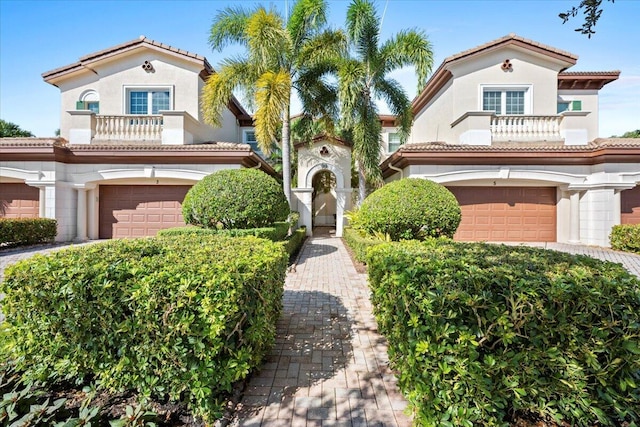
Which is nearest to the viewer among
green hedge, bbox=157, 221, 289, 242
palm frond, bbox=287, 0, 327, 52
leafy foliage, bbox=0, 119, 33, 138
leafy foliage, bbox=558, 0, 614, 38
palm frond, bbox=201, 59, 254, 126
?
leafy foliage, bbox=558, 0, 614, 38

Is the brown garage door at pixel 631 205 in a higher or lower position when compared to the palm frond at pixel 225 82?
lower

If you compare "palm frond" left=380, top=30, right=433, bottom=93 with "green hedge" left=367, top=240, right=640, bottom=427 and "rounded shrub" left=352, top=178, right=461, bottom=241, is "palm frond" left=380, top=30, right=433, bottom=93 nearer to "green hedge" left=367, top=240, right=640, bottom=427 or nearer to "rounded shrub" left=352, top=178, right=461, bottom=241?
"rounded shrub" left=352, top=178, right=461, bottom=241

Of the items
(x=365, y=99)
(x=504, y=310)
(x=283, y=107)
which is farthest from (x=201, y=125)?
(x=504, y=310)

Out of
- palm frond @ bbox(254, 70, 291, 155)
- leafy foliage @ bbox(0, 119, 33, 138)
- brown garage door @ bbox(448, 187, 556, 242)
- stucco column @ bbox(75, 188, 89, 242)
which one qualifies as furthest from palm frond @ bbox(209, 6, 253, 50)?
leafy foliage @ bbox(0, 119, 33, 138)

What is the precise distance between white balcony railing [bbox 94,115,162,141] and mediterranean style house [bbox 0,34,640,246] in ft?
0.15

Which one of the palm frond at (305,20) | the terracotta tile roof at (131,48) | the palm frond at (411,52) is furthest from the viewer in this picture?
the terracotta tile roof at (131,48)

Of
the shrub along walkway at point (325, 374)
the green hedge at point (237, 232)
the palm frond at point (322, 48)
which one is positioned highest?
the palm frond at point (322, 48)

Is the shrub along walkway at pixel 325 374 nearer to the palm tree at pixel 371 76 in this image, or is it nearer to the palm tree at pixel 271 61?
the palm tree at pixel 271 61

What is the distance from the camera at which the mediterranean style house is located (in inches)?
489

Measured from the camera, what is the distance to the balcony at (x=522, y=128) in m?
13.4

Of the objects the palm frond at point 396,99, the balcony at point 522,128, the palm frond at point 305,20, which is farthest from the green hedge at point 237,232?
the balcony at point 522,128

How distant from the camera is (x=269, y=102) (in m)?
11.1

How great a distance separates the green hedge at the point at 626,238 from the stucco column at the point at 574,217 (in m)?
1.47

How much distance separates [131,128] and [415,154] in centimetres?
1249
